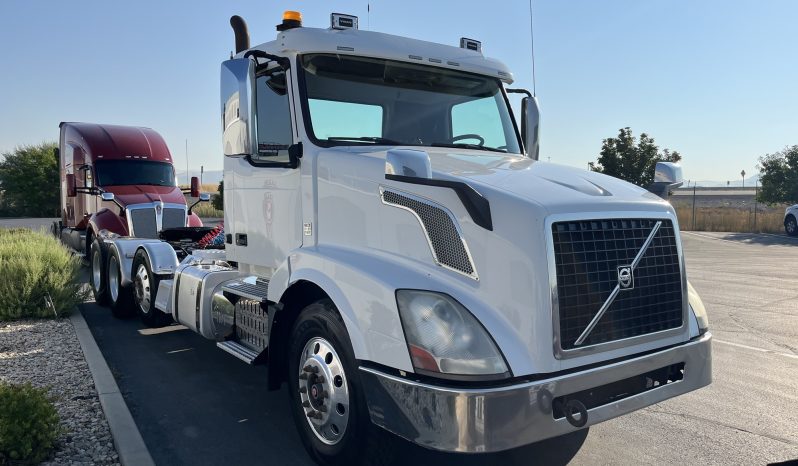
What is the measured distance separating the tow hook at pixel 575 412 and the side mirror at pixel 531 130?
254cm

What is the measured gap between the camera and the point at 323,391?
3639mm

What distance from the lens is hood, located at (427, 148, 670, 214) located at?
127 inches

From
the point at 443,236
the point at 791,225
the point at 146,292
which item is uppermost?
the point at 443,236

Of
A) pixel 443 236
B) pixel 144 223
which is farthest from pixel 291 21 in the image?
pixel 144 223

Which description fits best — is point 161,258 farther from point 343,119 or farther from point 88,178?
point 88,178

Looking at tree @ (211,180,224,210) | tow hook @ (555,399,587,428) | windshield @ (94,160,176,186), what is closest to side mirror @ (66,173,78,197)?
windshield @ (94,160,176,186)

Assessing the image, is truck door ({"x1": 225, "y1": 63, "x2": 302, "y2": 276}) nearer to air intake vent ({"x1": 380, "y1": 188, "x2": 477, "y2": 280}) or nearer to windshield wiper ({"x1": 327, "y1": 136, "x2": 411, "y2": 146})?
windshield wiper ({"x1": 327, "y1": 136, "x2": 411, "y2": 146})

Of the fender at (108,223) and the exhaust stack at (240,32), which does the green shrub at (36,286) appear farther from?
the exhaust stack at (240,32)

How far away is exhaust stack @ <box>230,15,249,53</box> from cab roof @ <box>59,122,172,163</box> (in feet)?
33.2

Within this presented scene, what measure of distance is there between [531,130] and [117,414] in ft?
12.6

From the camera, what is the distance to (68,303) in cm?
811

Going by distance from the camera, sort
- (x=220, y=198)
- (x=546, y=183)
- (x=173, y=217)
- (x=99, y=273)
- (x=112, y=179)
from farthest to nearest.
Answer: (x=220, y=198)
(x=112, y=179)
(x=173, y=217)
(x=99, y=273)
(x=546, y=183)

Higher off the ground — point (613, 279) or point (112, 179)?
point (112, 179)

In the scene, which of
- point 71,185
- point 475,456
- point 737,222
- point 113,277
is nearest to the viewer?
point 475,456
